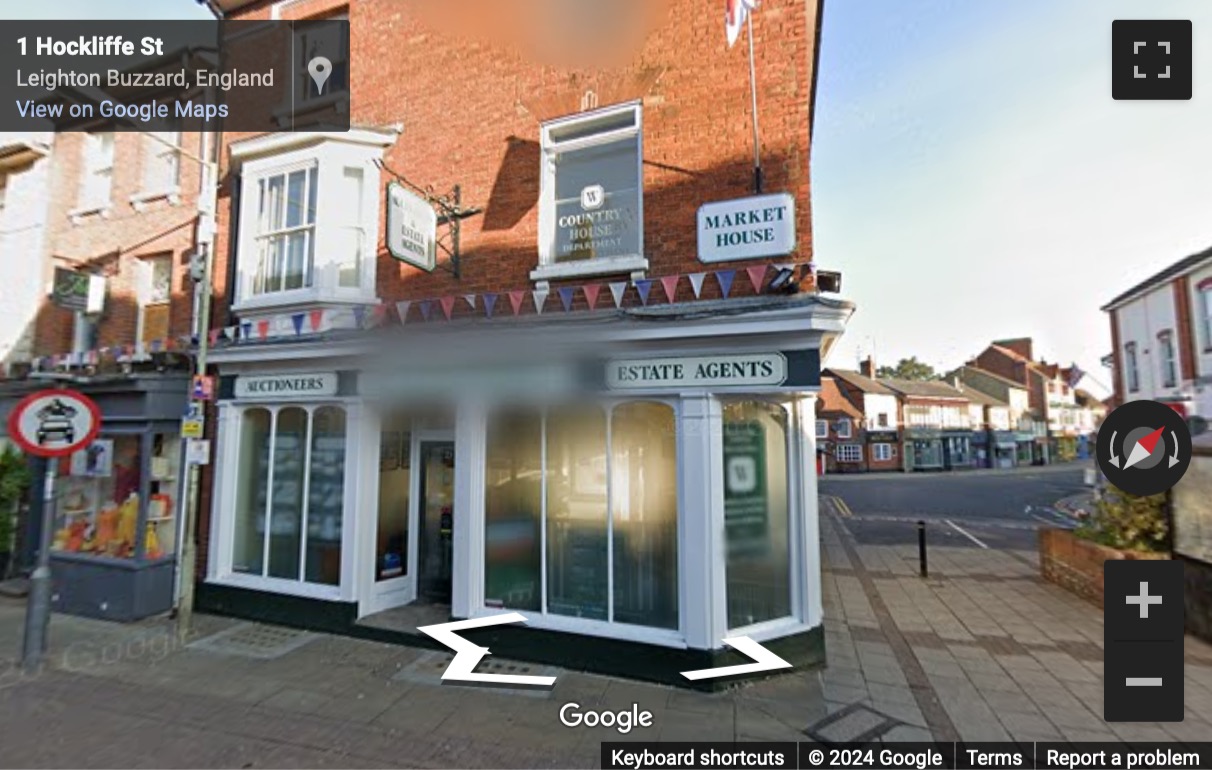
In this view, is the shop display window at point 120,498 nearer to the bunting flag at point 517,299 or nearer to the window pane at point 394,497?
the window pane at point 394,497

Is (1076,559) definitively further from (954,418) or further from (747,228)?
(954,418)

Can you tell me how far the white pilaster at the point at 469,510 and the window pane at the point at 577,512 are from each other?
2.61 feet

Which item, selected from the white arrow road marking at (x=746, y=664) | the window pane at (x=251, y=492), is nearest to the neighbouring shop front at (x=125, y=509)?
the window pane at (x=251, y=492)

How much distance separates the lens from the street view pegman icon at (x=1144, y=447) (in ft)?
11.1

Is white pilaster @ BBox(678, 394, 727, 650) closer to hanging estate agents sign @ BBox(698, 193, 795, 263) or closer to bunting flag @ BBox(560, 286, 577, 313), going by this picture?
hanging estate agents sign @ BBox(698, 193, 795, 263)

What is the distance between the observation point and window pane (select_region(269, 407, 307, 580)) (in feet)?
24.4

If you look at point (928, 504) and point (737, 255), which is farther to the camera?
point (928, 504)

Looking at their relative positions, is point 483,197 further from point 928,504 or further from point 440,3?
point 928,504

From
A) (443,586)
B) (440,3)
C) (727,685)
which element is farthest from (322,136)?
(727,685)

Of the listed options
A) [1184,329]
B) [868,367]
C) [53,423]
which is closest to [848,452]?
[868,367]

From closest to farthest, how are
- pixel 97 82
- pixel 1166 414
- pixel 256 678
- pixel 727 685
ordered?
pixel 1166 414
pixel 727 685
pixel 256 678
pixel 97 82

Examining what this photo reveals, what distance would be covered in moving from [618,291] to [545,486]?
2.33 metres

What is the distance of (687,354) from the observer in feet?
18.5

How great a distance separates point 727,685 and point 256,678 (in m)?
4.67
